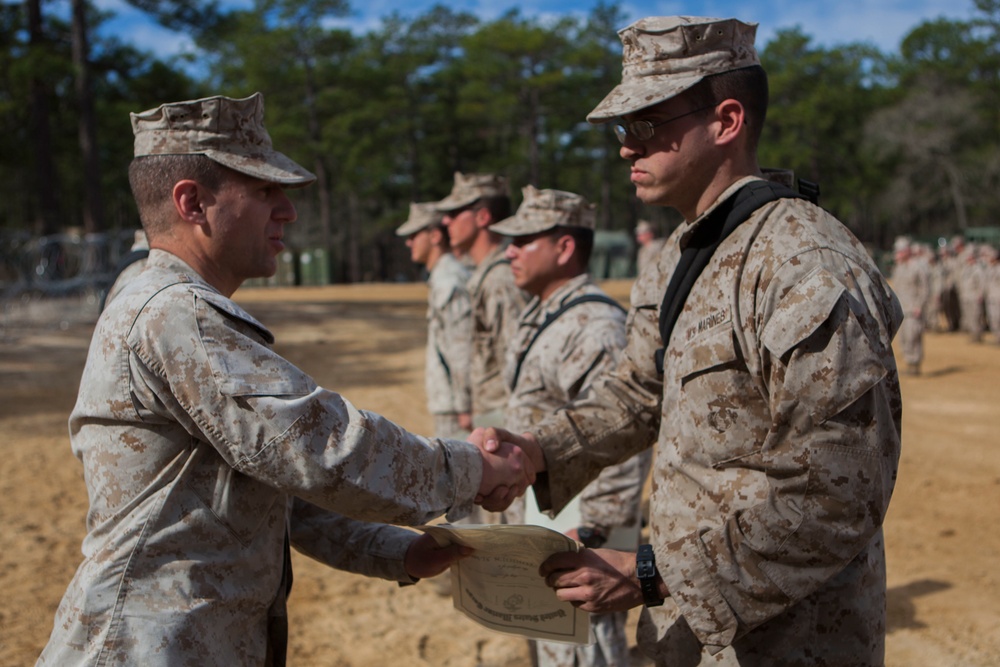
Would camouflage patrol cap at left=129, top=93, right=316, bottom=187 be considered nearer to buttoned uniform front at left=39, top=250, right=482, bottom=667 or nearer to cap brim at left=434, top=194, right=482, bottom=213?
buttoned uniform front at left=39, top=250, right=482, bottom=667

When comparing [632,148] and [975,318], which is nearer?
[632,148]

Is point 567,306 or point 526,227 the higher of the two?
point 526,227

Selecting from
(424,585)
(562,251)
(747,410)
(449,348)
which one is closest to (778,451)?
(747,410)

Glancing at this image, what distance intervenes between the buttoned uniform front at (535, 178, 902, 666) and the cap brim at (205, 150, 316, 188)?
107cm

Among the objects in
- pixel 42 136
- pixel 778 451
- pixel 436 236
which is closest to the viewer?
pixel 778 451

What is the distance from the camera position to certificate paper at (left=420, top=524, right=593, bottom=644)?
2443 millimetres

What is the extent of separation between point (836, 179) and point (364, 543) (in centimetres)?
5769

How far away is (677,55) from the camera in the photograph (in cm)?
246

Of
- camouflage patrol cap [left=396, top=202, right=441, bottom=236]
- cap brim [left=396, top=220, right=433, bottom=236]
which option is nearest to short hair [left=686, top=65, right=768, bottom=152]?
camouflage patrol cap [left=396, top=202, right=441, bottom=236]

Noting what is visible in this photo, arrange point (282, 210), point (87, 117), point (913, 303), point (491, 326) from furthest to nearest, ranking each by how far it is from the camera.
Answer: point (87, 117) < point (913, 303) < point (491, 326) < point (282, 210)

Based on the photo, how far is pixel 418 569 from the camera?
108 inches

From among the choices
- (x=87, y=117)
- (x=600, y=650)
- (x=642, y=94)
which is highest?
(x=87, y=117)

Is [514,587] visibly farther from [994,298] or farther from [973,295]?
[973,295]

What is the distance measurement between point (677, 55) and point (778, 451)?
1.07m
